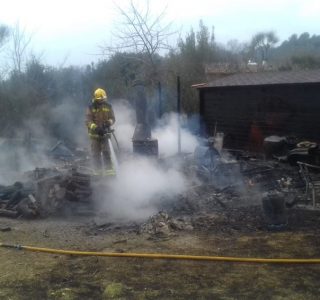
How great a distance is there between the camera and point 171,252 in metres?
6.18

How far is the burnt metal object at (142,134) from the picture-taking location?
1127 centimetres

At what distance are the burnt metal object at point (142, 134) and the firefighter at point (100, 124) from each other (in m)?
1.24

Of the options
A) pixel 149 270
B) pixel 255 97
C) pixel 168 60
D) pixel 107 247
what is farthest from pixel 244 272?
pixel 168 60

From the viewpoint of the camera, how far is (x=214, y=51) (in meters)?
25.0

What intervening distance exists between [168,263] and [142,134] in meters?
6.44

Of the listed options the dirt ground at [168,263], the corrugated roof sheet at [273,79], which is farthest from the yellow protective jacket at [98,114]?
the corrugated roof sheet at [273,79]

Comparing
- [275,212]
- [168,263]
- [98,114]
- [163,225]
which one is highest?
[98,114]

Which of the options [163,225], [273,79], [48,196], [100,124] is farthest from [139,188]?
[273,79]

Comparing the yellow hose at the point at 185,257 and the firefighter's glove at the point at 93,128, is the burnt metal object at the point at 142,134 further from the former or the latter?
the yellow hose at the point at 185,257

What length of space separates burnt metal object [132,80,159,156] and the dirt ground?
3.49m

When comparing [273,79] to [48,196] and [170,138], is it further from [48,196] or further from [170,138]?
[48,196]

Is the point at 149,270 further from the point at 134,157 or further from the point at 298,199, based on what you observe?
the point at 134,157

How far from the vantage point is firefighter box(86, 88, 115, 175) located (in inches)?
399

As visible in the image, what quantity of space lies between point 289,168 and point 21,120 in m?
11.2
